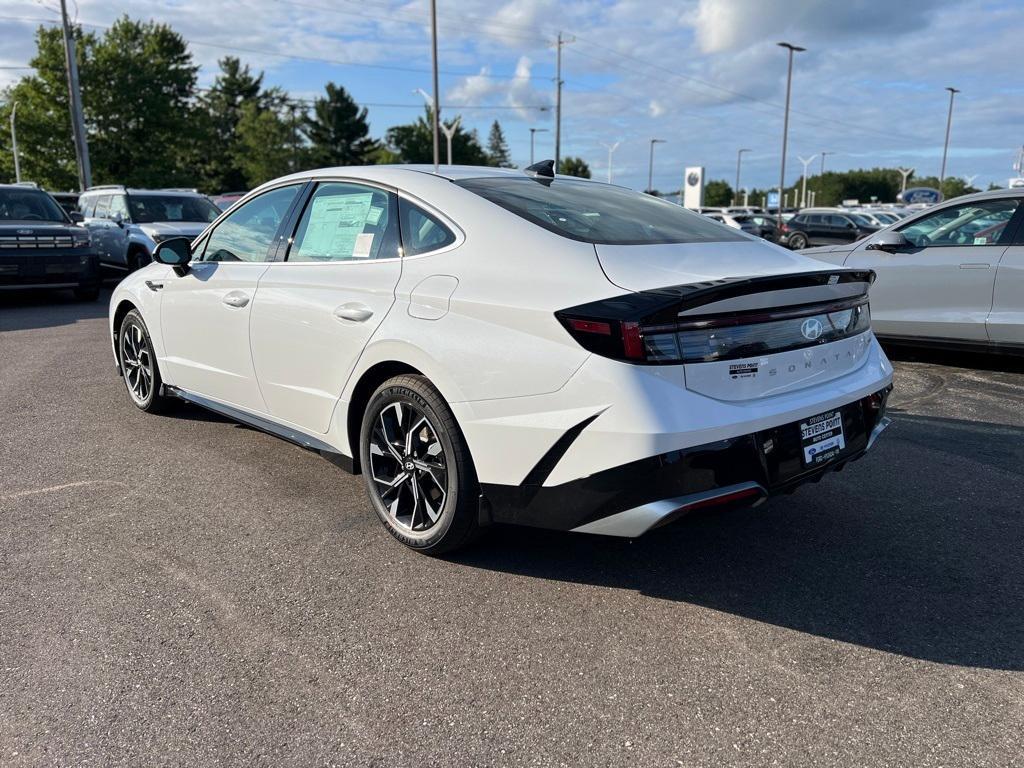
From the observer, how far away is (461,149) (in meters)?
79.8

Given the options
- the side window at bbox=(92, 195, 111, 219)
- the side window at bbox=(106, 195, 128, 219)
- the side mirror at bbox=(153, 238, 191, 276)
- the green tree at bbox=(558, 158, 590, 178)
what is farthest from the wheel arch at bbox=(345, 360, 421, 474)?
the green tree at bbox=(558, 158, 590, 178)

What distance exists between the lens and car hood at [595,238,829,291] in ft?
9.12

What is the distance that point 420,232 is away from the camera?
3391 millimetres

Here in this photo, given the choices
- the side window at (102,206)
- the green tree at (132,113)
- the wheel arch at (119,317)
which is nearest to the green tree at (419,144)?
the green tree at (132,113)

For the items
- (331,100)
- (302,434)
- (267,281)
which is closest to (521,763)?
(302,434)

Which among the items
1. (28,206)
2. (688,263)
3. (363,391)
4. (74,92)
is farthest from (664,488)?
(74,92)

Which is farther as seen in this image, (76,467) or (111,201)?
(111,201)

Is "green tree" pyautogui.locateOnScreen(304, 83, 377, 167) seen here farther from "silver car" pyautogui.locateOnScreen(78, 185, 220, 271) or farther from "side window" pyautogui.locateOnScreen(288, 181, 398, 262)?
"side window" pyautogui.locateOnScreen(288, 181, 398, 262)

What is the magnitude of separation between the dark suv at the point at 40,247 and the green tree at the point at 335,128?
6573 cm

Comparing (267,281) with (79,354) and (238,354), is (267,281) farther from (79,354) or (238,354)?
(79,354)

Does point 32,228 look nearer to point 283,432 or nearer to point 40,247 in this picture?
point 40,247

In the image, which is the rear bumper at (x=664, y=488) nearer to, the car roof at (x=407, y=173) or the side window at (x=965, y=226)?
the car roof at (x=407, y=173)

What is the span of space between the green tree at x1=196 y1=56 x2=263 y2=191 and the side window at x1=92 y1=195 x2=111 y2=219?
176 ft

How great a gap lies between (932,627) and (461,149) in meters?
81.0
